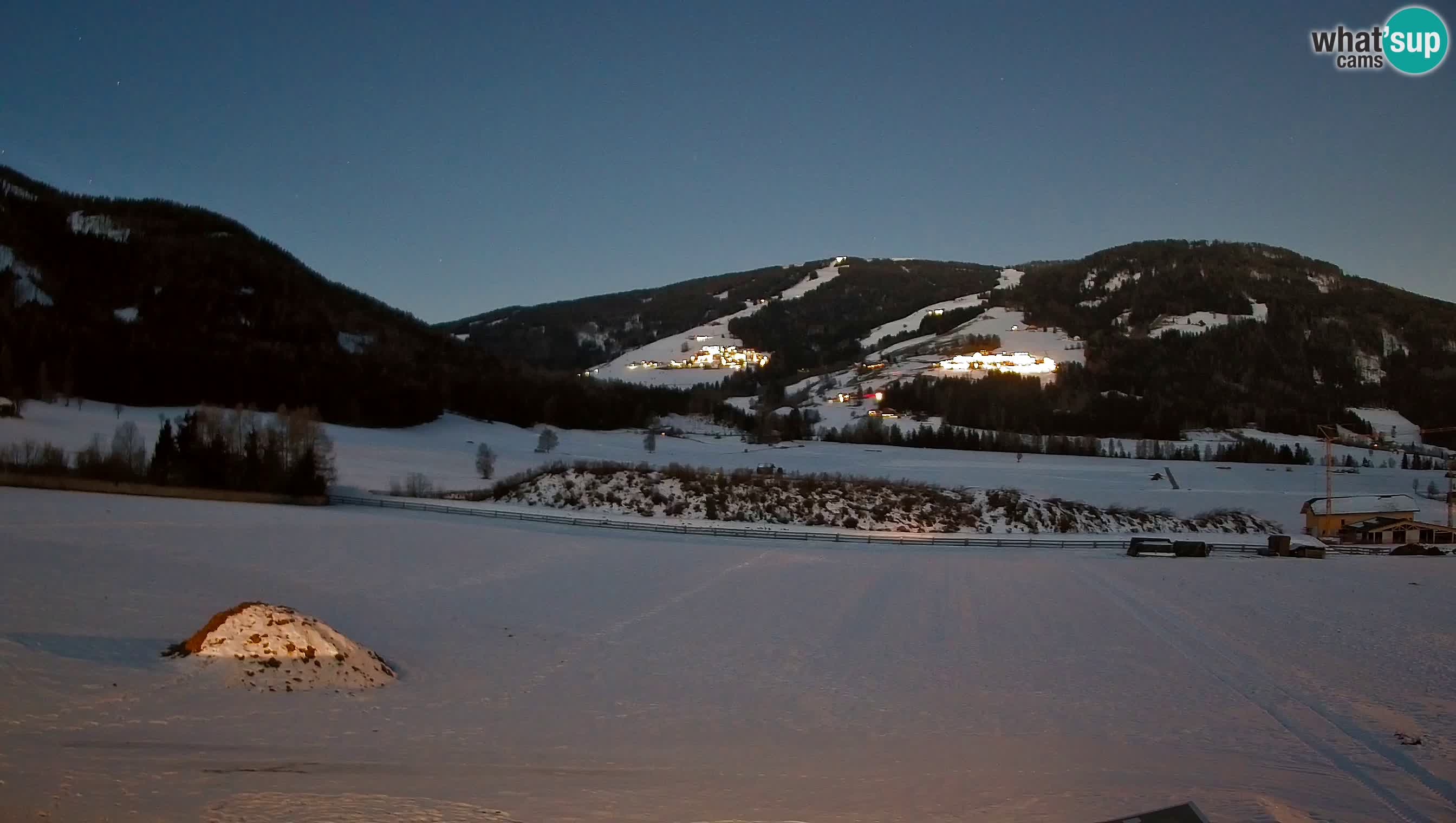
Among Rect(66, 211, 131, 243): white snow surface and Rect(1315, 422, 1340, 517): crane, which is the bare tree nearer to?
Rect(1315, 422, 1340, 517): crane

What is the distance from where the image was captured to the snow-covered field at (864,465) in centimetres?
5838

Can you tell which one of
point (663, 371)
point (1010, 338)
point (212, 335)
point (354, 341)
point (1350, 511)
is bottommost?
point (1350, 511)

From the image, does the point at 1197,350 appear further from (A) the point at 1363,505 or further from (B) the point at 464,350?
(B) the point at 464,350

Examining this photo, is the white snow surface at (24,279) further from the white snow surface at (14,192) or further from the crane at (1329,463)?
the crane at (1329,463)

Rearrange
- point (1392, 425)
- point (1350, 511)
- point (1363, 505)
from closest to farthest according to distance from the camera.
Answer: point (1350, 511), point (1363, 505), point (1392, 425)

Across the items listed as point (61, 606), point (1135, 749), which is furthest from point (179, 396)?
point (1135, 749)

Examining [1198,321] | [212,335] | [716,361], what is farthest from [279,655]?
[716,361]

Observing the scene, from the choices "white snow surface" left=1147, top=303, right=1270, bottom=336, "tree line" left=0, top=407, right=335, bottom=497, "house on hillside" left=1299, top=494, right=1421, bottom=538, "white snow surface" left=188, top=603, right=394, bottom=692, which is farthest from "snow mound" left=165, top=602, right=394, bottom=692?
"white snow surface" left=1147, top=303, right=1270, bottom=336

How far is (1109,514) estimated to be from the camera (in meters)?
53.8

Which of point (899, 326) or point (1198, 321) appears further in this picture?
point (899, 326)

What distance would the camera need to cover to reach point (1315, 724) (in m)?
13.0

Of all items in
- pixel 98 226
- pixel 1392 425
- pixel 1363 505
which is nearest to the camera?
pixel 1363 505

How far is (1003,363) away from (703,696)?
413ft

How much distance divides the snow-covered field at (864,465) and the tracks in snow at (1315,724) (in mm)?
39607
